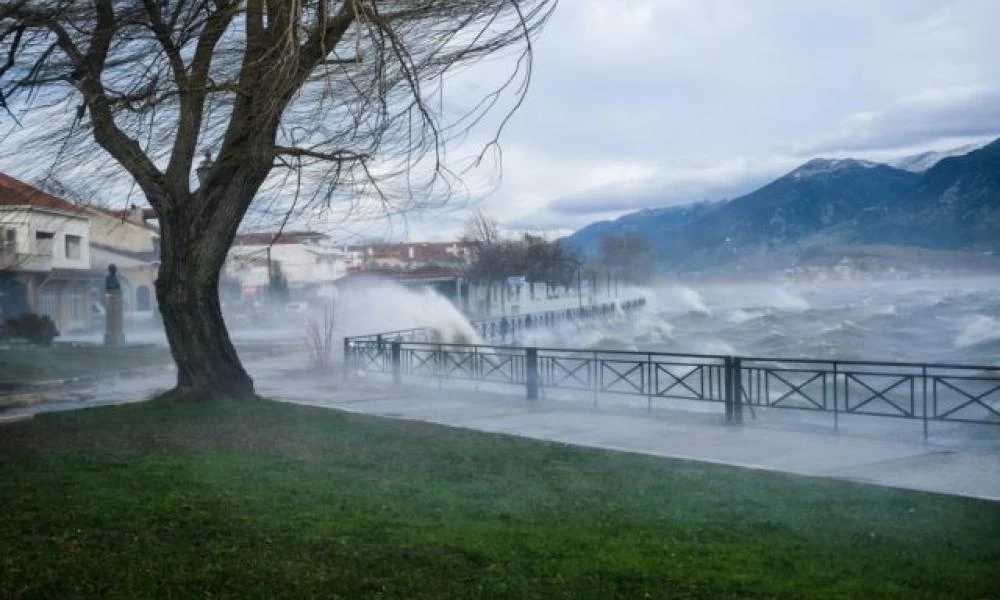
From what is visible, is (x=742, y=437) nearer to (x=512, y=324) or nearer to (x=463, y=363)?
(x=463, y=363)

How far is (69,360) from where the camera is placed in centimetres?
2617

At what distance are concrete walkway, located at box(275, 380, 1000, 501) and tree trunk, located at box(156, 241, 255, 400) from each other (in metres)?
3.14

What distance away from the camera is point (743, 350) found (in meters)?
48.4

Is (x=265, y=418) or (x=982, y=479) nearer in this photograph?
(x=982, y=479)

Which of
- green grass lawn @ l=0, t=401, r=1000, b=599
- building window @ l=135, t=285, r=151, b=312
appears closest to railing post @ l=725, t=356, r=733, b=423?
green grass lawn @ l=0, t=401, r=1000, b=599

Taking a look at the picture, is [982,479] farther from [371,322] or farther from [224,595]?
[371,322]

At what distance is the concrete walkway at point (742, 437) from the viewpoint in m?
9.43

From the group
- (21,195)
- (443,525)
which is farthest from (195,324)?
(443,525)

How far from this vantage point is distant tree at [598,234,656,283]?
339 feet

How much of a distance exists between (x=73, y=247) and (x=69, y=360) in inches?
809

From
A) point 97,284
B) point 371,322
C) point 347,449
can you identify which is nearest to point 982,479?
point 347,449

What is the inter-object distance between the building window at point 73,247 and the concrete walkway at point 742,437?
104 feet

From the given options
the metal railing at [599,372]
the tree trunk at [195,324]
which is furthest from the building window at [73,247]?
the tree trunk at [195,324]

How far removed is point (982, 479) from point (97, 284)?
52854 millimetres
